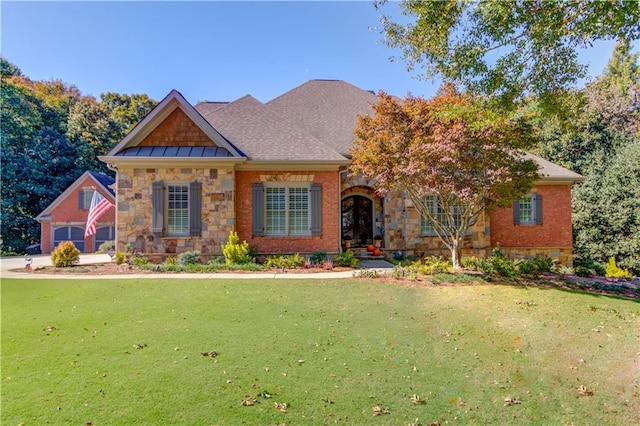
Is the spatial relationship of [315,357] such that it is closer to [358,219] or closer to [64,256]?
[358,219]

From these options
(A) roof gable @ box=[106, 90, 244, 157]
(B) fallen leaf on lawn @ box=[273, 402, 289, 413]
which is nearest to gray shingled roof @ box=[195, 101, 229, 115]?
(A) roof gable @ box=[106, 90, 244, 157]

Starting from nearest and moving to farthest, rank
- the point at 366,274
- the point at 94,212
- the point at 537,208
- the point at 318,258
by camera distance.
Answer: the point at 366,274, the point at 318,258, the point at 94,212, the point at 537,208

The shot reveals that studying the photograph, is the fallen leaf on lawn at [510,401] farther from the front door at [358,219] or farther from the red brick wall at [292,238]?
the front door at [358,219]

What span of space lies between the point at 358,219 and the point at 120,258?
9.99 m

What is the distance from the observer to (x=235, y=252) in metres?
11.7

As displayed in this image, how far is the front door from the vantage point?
15.3 meters

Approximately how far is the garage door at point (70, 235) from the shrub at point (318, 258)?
1972cm

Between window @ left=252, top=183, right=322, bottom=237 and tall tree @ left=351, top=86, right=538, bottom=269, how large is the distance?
9.98 ft

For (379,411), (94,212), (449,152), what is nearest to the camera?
(379,411)

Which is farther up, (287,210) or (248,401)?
(287,210)

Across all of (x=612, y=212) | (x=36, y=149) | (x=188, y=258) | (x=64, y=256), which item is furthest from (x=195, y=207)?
(x=36, y=149)

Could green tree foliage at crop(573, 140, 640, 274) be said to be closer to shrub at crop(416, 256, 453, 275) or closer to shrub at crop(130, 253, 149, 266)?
shrub at crop(416, 256, 453, 275)

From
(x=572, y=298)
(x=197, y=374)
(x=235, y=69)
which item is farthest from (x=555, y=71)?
(x=235, y=69)

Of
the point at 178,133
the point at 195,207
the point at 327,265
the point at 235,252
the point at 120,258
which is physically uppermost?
the point at 178,133
